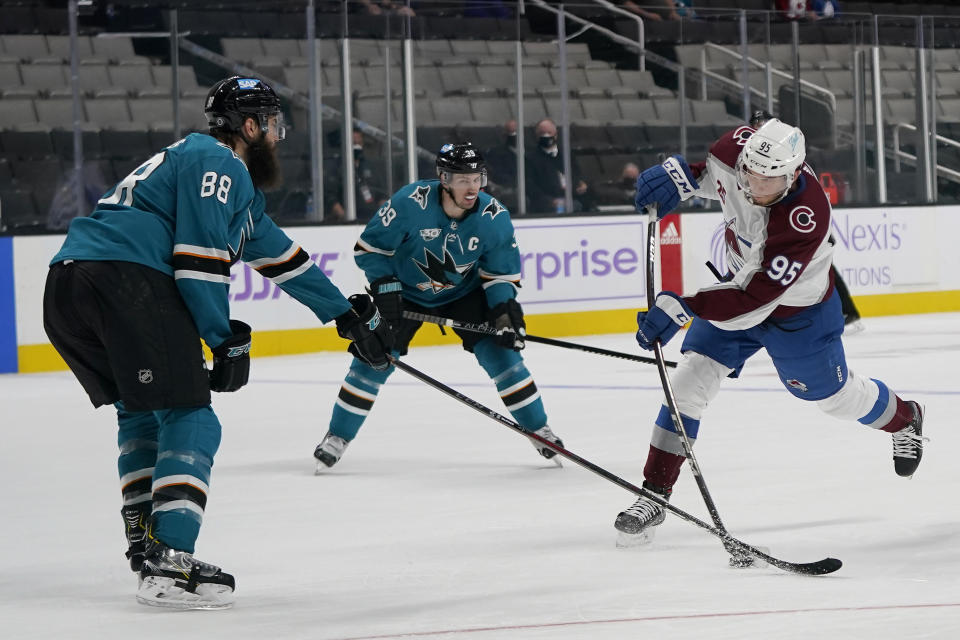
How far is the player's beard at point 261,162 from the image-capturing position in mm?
3193

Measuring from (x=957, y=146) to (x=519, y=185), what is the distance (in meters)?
3.92

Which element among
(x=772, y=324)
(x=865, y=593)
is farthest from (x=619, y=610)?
(x=772, y=324)

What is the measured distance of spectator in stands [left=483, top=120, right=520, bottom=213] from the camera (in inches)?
382

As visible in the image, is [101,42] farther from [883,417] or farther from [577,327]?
[883,417]

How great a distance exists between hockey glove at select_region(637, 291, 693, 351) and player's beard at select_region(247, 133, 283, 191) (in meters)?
0.94

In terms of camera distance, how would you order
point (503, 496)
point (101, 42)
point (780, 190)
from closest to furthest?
1. point (780, 190)
2. point (503, 496)
3. point (101, 42)

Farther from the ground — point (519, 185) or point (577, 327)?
point (519, 185)

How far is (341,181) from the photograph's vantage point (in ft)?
30.0

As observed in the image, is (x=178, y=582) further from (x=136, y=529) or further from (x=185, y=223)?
(x=185, y=223)

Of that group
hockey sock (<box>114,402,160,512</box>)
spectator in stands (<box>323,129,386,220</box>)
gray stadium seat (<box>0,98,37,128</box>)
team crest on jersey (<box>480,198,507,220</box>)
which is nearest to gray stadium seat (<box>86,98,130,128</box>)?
gray stadium seat (<box>0,98,37,128</box>)

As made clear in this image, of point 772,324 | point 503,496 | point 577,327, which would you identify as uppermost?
point 772,324

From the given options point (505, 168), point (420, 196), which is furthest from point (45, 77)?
point (420, 196)

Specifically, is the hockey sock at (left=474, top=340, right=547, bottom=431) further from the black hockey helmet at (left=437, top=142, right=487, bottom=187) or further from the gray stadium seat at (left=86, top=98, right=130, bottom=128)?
the gray stadium seat at (left=86, top=98, right=130, bottom=128)

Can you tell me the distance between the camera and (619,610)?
2906 millimetres
